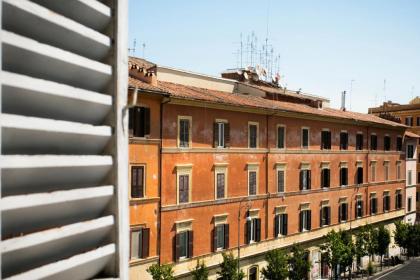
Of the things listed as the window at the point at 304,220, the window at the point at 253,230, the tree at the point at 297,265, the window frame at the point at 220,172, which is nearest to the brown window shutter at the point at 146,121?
the window frame at the point at 220,172

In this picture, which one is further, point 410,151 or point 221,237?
point 410,151

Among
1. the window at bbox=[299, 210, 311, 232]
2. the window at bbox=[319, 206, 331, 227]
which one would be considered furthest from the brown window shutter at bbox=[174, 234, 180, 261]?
the window at bbox=[319, 206, 331, 227]

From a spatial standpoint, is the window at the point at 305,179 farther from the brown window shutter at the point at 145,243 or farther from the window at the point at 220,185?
the brown window shutter at the point at 145,243

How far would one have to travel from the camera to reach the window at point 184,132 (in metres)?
23.8

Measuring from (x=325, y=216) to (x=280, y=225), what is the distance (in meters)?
6.40

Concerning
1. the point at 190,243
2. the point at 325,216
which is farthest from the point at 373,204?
the point at 190,243

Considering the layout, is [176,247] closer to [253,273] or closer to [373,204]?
[253,273]

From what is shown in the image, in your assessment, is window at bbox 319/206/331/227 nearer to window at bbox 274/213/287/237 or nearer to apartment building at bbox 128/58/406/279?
apartment building at bbox 128/58/406/279

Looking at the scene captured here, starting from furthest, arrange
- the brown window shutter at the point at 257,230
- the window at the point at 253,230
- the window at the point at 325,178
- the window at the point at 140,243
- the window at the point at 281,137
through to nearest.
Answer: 1. the window at the point at 325,178
2. the window at the point at 281,137
3. the brown window shutter at the point at 257,230
4. the window at the point at 253,230
5. the window at the point at 140,243

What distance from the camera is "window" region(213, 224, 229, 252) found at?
25953 mm

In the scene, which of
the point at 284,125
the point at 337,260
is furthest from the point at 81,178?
the point at 337,260

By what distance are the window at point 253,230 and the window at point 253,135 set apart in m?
4.29

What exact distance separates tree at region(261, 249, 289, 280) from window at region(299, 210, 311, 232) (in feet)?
18.8

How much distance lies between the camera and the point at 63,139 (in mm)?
2652
